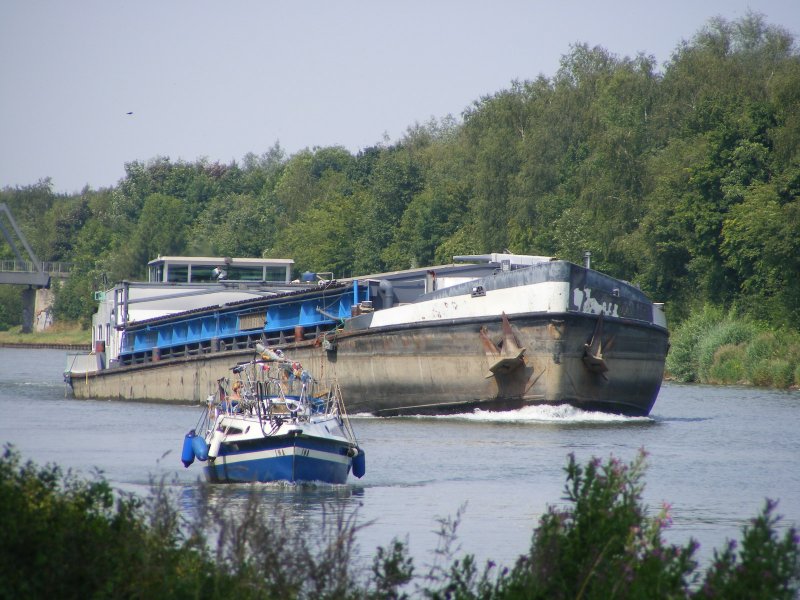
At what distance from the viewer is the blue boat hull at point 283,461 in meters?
18.3

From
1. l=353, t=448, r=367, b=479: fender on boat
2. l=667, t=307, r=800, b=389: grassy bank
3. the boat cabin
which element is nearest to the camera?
l=353, t=448, r=367, b=479: fender on boat

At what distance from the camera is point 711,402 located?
37.9 metres

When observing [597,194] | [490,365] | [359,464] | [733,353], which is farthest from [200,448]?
[597,194]

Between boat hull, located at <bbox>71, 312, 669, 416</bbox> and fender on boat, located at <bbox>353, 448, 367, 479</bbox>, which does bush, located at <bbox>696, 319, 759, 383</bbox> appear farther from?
fender on boat, located at <bbox>353, 448, 367, 479</bbox>

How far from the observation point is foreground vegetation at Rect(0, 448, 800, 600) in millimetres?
8500

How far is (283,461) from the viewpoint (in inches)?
722

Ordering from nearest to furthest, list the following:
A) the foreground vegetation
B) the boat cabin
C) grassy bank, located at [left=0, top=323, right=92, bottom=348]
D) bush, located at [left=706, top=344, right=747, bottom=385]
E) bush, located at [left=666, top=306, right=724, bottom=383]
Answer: the foreground vegetation, the boat cabin, bush, located at [left=706, top=344, right=747, bottom=385], bush, located at [left=666, top=306, right=724, bottom=383], grassy bank, located at [left=0, top=323, right=92, bottom=348]

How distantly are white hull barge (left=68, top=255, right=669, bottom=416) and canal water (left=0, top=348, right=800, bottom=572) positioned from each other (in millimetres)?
572

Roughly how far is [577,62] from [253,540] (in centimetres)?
7330

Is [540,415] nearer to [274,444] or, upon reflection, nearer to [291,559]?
[274,444]

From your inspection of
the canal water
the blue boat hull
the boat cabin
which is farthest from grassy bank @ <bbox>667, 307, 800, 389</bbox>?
the blue boat hull

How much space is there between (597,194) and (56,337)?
190 ft

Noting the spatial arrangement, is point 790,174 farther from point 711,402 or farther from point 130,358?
point 130,358

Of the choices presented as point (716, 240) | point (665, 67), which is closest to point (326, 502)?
point (716, 240)
